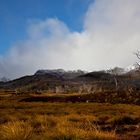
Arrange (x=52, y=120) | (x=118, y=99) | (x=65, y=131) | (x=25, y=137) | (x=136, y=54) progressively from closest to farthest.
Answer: (x=25, y=137)
(x=65, y=131)
(x=52, y=120)
(x=136, y=54)
(x=118, y=99)

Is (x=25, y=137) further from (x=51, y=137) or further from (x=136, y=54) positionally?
(x=136, y=54)

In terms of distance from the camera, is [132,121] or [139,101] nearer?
[132,121]

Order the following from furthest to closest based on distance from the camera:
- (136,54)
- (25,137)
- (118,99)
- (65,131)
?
1. (118,99)
2. (136,54)
3. (65,131)
4. (25,137)

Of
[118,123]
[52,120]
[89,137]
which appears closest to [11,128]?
[89,137]

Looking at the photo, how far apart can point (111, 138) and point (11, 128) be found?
10.8 ft

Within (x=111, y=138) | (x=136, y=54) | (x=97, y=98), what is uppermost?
(x=136, y=54)

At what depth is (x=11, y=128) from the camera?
42.4 feet

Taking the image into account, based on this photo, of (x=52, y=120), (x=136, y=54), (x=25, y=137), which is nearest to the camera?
(x=25, y=137)

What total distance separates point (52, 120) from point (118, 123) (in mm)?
4044

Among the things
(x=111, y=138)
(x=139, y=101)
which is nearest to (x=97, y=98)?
(x=139, y=101)

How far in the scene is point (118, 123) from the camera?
2388cm

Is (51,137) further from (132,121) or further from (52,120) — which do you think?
(132,121)

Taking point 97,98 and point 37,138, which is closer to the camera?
point 37,138

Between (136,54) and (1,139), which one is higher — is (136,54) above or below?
above
